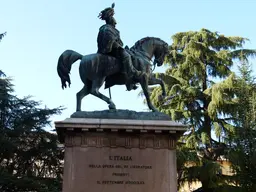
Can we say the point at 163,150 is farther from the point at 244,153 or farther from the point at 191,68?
the point at 191,68

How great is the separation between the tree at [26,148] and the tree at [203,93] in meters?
8.66

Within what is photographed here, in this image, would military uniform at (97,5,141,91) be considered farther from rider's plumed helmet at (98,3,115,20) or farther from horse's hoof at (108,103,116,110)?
horse's hoof at (108,103,116,110)

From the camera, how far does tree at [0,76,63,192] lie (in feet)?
79.2

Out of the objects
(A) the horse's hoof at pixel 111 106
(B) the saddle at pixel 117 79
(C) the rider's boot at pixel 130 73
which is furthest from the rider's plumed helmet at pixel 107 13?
(A) the horse's hoof at pixel 111 106

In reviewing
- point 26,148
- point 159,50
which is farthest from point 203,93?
point 159,50

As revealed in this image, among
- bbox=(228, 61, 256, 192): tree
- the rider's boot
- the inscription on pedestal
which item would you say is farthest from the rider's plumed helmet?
bbox=(228, 61, 256, 192): tree

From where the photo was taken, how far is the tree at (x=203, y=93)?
26078 millimetres

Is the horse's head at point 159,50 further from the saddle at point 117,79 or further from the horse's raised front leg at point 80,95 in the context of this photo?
the horse's raised front leg at point 80,95

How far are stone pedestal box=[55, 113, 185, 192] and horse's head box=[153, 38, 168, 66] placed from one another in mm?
2638

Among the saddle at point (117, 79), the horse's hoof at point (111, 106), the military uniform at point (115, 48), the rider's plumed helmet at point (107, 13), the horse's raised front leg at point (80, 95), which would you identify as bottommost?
the horse's hoof at point (111, 106)

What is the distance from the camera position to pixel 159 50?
42.0 ft

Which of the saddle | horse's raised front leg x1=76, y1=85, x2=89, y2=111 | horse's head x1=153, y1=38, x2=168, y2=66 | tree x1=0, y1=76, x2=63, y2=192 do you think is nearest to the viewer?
horse's raised front leg x1=76, y1=85, x2=89, y2=111

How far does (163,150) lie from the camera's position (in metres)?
10.9

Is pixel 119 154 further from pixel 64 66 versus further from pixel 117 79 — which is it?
pixel 64 66
